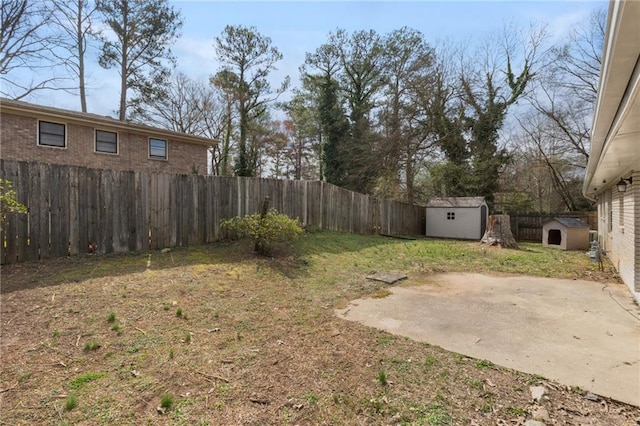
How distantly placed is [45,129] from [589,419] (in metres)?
14.8

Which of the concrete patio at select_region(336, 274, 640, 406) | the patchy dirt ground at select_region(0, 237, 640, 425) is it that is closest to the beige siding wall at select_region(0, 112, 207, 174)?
the patchy dirt ground at select_region(0, 237, 640, 425)

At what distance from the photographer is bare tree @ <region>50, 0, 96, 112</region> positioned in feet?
47.5

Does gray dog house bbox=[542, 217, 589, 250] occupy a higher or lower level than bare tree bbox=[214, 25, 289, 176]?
lower

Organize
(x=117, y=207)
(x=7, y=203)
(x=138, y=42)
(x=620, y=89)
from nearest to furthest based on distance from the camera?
(x=620, y=89)
(x=7, y=203)
(x=117, y=207)
(x=138, y=42)

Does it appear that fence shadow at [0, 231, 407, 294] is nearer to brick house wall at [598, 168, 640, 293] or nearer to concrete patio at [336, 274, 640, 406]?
concrete patio at [336, 274, 640, 406]

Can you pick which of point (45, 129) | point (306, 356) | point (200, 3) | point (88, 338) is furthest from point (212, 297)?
point (45, 129)

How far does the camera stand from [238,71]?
21.2 m

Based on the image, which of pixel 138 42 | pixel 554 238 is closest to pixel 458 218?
pixel 554 238

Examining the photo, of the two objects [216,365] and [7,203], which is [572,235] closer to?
[216,365]

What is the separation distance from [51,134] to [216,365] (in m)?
12.3

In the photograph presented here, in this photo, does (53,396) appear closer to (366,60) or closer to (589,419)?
(589,419)

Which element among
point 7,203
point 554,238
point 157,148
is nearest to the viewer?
point 7,203

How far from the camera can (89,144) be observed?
1161 cm

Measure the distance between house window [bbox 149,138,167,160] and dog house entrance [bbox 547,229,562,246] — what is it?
16.0 metres
